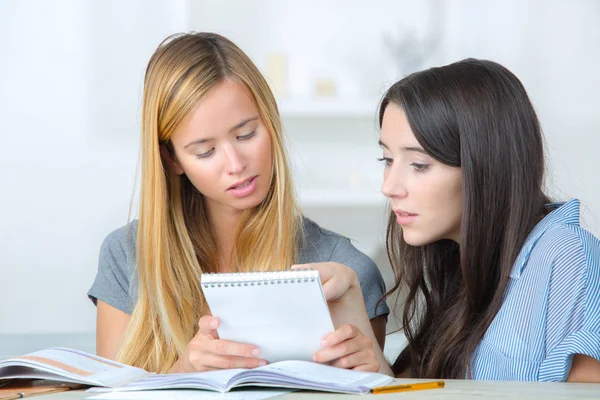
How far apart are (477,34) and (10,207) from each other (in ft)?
6.18

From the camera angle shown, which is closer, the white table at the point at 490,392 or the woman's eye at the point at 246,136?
the white table at the point at 490,392

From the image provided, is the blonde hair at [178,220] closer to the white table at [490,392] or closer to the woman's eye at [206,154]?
the woman's eye at [206,154]

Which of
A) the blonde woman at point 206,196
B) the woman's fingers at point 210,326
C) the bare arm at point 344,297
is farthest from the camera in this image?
the blonde woman at point 206,196

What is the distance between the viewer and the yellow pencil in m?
1.28

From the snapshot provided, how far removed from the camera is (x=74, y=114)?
3262 millimetres

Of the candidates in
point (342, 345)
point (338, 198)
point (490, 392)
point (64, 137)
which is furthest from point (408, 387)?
point (64, 137)

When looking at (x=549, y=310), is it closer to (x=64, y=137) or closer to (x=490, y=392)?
(x=490, y=392)

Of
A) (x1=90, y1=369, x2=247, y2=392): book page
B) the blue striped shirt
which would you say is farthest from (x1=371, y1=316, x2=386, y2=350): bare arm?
(x1=90, y1=369, x2=247, y2=392): book page

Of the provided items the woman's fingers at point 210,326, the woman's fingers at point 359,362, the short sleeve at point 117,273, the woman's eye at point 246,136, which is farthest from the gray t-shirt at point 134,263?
the woman's fingers at point 210,326

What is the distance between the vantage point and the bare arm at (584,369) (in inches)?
60.4

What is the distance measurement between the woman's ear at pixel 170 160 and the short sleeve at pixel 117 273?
0.21 meters

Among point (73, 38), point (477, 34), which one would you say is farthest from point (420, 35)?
point (73, 38)

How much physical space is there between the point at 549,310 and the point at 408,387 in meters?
0.39

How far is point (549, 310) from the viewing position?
5.09 feet
